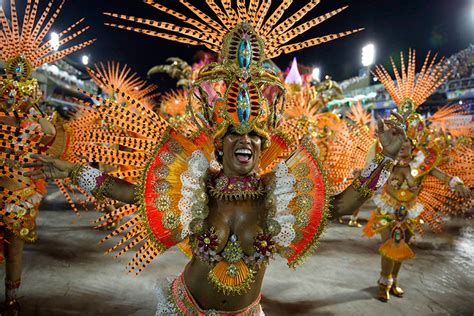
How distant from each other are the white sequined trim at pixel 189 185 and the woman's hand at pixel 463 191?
2813 millimetres

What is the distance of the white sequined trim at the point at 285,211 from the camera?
1.82 m

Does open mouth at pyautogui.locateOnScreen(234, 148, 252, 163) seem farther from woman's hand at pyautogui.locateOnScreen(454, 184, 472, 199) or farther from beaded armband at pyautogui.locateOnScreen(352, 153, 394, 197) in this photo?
woman's hand at pyautogui.locateOnScreen(454, 184, 472, 199)

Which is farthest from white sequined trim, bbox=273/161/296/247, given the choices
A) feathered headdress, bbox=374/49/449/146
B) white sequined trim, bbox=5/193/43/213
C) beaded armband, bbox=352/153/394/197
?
white sequined trim, bbox=5/193/43/213

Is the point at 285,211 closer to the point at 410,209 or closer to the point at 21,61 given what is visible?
the point at 21,61

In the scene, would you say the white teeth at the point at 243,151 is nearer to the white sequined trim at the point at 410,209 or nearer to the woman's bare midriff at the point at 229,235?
the woman's bare midriff at the point at 229,235

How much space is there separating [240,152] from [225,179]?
0.19m

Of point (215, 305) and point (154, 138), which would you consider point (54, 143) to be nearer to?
point (154, 138)

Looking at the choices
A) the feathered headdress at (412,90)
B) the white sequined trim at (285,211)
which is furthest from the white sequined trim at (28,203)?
the feathered headdress at (412,90)

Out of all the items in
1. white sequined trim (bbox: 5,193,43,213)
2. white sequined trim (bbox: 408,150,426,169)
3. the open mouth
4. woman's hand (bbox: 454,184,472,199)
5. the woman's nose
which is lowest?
white sequined trim (bbox: 5,193,43,213)

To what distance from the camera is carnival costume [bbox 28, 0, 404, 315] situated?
5.92 ft

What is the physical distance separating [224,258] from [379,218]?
2.79 meters

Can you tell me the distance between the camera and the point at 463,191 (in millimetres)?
3424

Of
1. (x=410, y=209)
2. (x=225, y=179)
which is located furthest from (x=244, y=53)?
(x=410, y=209)

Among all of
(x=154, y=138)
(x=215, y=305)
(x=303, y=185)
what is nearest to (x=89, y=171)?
(x=154, y=138)
